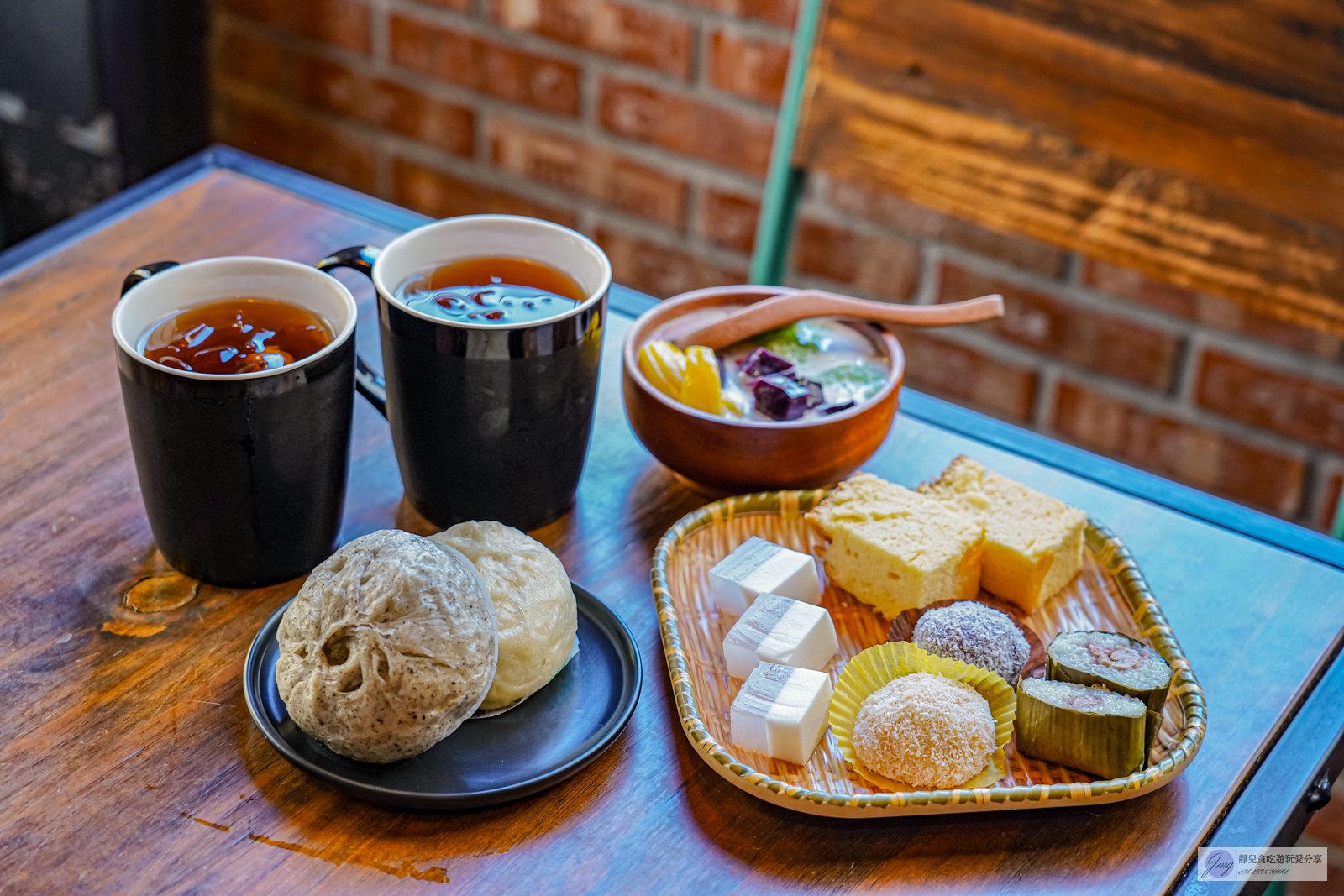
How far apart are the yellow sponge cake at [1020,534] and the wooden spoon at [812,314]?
0.14 m

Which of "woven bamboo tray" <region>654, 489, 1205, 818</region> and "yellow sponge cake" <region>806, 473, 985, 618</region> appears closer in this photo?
"woven bamboo tray" <region>654, 489, 1205, 818</region>

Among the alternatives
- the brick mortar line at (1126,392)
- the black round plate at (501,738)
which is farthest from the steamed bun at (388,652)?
the brick mortar line at (1126,392)

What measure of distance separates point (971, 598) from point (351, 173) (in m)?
1.46

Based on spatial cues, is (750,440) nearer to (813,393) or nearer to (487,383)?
(813,393)

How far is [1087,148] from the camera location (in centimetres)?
117

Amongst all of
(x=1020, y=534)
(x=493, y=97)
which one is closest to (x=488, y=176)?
(x=493, y=97)

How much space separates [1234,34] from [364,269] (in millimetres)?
775

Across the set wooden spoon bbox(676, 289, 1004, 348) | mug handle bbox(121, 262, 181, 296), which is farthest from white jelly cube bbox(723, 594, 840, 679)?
mug handle bbox(121, 262, 181, 296)

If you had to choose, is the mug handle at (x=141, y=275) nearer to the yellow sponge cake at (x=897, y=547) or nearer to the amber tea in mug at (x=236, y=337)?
the amber tea in mug at (x=236, y=337)

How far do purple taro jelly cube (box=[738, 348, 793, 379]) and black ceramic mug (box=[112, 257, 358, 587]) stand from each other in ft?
0.86

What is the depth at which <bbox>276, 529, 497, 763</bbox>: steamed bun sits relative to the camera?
23.7 inches

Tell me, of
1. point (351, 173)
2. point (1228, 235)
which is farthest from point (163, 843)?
point (351, 173)

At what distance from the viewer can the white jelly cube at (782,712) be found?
648 mm

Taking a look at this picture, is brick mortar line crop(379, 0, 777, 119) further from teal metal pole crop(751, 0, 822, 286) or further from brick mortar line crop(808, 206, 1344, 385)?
teal metal pole crop(751, 0, 822, 286)
